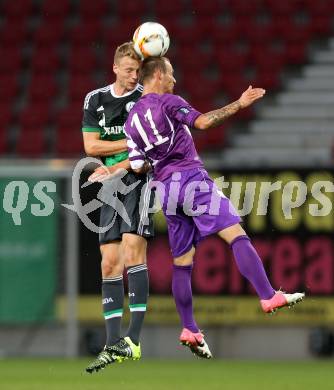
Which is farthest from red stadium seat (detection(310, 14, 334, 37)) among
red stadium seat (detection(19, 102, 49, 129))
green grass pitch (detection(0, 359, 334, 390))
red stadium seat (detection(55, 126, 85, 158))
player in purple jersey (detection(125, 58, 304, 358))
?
player in purple jersey (detection(125, 58, 304, 358))

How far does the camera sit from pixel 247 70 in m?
15.2

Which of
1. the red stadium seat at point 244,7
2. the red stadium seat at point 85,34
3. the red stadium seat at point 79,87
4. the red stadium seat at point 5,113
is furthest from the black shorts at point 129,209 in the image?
the red stadium seat at point 85,34

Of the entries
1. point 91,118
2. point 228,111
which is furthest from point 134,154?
point 228,111

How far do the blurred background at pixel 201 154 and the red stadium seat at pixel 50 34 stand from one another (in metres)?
0.02

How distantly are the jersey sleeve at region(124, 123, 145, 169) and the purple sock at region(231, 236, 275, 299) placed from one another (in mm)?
766

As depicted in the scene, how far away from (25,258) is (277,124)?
13.8ft

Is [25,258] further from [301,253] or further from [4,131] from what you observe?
[4,131]

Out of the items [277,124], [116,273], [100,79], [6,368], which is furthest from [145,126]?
[100,79]

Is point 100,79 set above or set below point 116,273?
above

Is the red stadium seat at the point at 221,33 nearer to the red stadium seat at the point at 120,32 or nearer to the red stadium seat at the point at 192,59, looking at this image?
the red stadium seat at the point at 192,59

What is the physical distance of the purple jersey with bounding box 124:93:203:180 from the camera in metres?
7.38

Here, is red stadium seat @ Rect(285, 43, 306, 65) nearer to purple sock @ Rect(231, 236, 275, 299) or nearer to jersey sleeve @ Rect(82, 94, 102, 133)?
jersey sleeve @ Rect(82, 94, 102, 133)

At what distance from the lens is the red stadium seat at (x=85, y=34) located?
1638cm

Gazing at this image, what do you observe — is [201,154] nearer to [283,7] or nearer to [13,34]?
[283,7]
